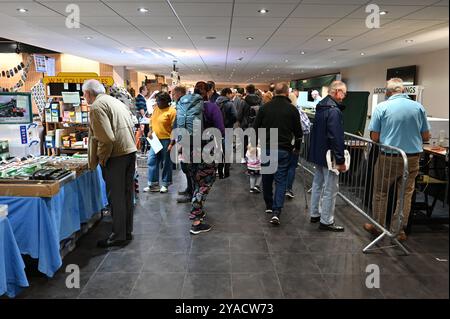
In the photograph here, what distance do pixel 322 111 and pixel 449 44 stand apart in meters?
2.76

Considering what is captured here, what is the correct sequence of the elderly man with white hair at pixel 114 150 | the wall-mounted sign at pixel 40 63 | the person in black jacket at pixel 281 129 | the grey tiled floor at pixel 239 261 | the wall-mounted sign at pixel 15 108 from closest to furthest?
the grey tiled floor at pixel 239 261 → the elderly man with white hair at pixel 114 150 → the wall-mounted sign at pixel 15 108 → the person in black jacket at pixel 281 129 → the wall-mounted sign at pixel 40 63

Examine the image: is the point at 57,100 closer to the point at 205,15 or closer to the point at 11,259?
the point at 205,15

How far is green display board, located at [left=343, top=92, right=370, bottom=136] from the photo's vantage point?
5906mm

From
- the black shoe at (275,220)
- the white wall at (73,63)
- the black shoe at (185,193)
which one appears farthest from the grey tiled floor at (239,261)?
the white wall at (73,63)

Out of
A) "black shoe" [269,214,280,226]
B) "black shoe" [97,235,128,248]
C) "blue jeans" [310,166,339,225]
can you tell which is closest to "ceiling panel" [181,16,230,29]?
"blue jeans" [310,166,339,225]

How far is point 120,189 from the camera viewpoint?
340 cm

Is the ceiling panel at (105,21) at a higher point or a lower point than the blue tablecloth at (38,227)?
higher

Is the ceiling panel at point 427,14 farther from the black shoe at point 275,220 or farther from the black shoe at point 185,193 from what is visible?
the black shoe at point 185,193

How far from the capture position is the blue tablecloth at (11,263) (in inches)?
96.7

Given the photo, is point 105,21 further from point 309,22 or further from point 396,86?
point 396,86

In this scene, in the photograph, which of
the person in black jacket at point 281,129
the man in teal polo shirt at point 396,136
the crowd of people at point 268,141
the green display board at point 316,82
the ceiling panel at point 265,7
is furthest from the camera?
the green display board at point 316,82

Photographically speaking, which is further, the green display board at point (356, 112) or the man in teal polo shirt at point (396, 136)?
the green display board at point (356, 112)

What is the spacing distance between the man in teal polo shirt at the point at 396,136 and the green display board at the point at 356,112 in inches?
90.1
